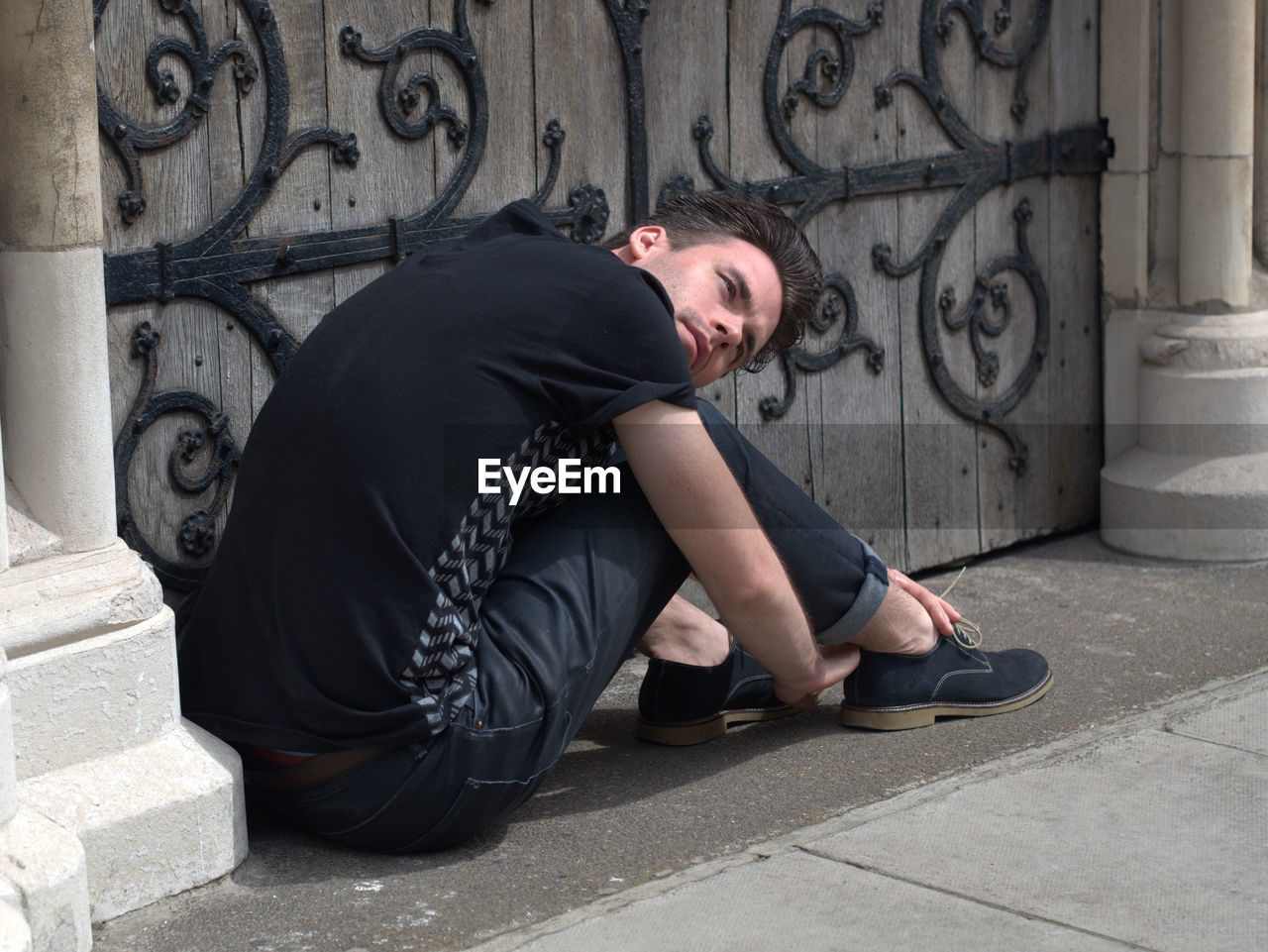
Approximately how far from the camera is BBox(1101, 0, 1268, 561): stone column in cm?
379

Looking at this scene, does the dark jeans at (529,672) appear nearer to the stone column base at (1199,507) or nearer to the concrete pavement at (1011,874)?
the concrete pavement at (1011,874)

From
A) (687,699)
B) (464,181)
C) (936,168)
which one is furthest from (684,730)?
(936,168)

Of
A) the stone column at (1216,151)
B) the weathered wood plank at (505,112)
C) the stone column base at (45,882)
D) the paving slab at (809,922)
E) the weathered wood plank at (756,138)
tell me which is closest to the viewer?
the stone column base at (45,882)

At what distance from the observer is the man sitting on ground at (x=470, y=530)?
6.95 feet

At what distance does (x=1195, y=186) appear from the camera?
386cm

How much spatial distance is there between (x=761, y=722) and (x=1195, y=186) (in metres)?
1.88

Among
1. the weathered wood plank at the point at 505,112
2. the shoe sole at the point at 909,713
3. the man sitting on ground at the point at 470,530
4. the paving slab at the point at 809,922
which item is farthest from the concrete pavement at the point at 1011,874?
the weathered wood plank at the point at 505,112

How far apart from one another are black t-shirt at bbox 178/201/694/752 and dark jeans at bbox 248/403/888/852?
50 millimetres

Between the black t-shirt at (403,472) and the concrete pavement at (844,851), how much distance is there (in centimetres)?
24

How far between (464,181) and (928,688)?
3.97 ft

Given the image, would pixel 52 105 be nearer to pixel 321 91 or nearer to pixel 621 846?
pixel 321 91

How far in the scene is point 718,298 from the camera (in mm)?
2416

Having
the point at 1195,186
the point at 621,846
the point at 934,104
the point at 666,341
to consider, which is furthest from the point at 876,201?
the point at 621,846

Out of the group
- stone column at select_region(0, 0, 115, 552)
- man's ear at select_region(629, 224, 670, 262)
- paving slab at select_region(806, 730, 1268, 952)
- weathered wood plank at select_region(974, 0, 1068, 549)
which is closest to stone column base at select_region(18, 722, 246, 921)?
stone column at select_region(0, 0, 115, 552)
